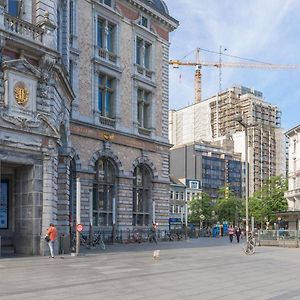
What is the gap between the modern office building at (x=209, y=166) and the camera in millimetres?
151750

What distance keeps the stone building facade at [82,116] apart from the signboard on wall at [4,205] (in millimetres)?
59

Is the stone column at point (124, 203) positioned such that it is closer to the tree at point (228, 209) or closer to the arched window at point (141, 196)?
the arched window at point (141, 196)

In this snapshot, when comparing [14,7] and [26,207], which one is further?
[14,7]

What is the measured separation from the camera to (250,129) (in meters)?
167

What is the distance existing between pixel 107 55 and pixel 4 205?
18476 mm

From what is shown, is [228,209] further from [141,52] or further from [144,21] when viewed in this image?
[144,21]

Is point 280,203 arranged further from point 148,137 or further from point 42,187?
point 42,187

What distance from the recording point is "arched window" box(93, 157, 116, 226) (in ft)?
141

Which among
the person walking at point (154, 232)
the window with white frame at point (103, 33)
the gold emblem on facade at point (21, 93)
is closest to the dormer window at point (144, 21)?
the window with white frame at point (103, 33)

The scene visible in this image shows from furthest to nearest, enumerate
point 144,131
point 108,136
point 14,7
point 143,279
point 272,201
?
point 272,201
point 144,131
point 108,136
point 14,7
point 143,279

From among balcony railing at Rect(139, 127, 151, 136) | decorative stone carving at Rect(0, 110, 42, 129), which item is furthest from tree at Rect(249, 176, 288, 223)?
decorative stone carving at Rect(0, 110, 42, 129)

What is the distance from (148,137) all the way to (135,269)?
2844 cm

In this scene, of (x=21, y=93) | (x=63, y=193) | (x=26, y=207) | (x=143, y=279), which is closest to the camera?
(x=143, y=279)

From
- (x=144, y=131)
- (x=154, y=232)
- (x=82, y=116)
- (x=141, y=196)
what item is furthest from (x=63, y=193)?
(x=144, y=131)
